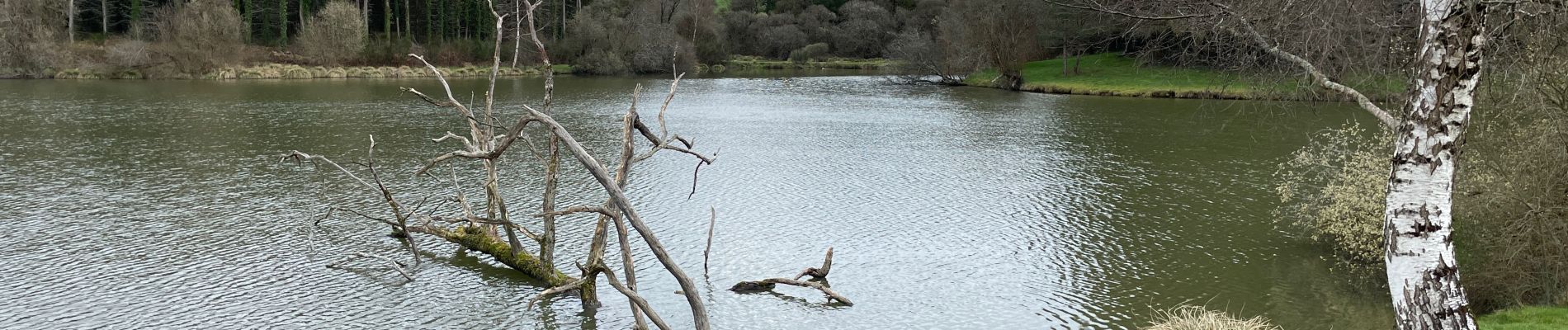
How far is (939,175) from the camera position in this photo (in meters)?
22.1

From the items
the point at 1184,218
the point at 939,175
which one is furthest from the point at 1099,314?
the point at 939,175

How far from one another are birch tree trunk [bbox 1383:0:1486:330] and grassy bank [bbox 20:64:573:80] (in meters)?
58.4

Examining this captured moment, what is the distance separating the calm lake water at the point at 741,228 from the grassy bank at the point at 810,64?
173 feet

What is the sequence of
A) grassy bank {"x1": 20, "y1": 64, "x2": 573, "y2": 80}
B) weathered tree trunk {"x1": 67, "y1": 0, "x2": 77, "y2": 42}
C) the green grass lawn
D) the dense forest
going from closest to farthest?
the green grass lawn, grassy bank {"x1": 20, "y1": 64, "x2": 573, "y2": 80}, the dense forest, weathered tree trunk {"x1": 67, "y1": 0, "x2": 77, "y2": 42}

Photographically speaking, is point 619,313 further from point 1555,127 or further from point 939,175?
point 939,175

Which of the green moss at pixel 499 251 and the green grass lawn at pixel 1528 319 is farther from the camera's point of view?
the green moss at pixel 499 251

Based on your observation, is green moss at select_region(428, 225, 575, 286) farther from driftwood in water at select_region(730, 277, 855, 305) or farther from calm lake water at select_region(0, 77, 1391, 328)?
driftwood in water at select_region(730, 277, 855, 305)

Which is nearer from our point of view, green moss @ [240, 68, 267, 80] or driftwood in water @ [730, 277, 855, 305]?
driftwood in water @ [730, 277, 855, 305]

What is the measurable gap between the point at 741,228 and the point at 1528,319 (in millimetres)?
10009

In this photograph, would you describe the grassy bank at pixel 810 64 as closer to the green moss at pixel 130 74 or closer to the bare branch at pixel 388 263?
the green moss at pixel 130 74

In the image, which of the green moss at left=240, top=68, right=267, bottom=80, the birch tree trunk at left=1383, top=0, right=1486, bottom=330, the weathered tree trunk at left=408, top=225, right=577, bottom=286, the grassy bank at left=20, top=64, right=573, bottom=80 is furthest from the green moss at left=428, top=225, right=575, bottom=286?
the green moss at left=240, top=68, right=267, bottom=80

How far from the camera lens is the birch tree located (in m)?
6.83

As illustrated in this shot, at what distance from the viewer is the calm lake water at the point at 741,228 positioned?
1179 cm

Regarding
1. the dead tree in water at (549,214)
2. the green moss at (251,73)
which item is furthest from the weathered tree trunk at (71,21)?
the dead tree in water at (549,214)
